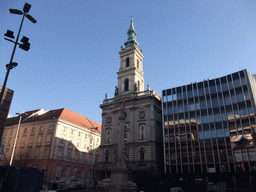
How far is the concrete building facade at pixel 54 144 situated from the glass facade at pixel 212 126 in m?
19.7

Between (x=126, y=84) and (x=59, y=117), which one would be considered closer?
(x=126, y=84)

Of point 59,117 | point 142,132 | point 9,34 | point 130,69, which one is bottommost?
point 9,34

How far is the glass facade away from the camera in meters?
38.9

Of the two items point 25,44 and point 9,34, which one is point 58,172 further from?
point 9,34

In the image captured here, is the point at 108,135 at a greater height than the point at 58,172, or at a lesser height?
greater

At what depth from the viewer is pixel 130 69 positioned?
2290 inches

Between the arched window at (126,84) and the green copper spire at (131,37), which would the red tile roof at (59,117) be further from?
the green copper spire at (131,37)

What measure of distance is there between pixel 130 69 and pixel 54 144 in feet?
95.3

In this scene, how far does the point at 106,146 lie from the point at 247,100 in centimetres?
3274

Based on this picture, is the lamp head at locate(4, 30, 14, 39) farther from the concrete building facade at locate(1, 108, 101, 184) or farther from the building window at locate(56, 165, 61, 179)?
the building window at locate(56, 165, 61, 179)

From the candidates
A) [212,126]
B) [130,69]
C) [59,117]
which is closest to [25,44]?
[212,126]

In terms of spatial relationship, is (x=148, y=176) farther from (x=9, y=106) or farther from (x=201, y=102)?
(x=201, y=102)

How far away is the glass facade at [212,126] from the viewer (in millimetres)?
38925

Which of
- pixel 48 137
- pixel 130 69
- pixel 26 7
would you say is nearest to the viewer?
pixel 26 7
